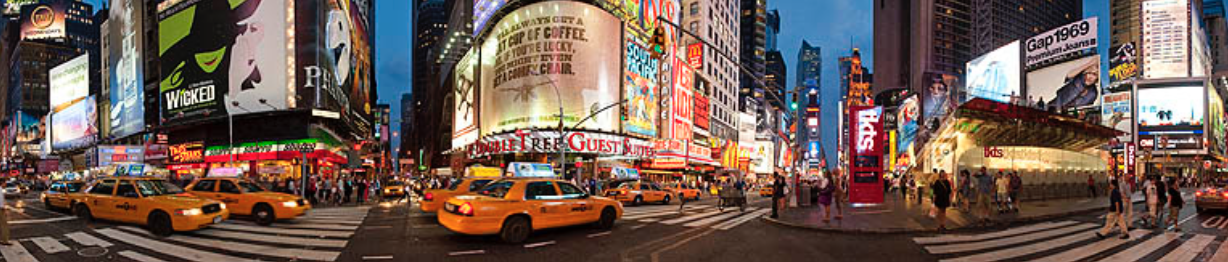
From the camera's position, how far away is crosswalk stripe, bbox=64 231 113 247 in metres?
11.1

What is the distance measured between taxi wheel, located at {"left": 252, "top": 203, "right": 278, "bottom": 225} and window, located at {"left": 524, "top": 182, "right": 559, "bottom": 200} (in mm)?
7516

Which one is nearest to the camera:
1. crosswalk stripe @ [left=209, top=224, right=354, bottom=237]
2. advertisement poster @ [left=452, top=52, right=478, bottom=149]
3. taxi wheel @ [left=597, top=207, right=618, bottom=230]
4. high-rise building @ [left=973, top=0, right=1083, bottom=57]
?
crosswalk stripe @ [left=209, top=224, right=354, bottom=237]

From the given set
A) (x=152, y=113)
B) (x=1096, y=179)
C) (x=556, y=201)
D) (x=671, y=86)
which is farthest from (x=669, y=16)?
(x=152, y=113)

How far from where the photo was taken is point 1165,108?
72.9 metres

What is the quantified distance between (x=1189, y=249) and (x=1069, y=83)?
61340mm

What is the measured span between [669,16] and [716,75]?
97.8 ft

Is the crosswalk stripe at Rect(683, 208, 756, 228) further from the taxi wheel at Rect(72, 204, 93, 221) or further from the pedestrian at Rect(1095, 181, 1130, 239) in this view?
the taxi wheel at Rect(72, 204, 93, 221)

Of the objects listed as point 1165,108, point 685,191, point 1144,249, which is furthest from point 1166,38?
point 1144,249

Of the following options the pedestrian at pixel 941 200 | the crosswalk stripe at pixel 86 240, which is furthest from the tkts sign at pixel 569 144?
the pedestrian at pixel 941 200

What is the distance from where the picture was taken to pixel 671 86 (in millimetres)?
61188

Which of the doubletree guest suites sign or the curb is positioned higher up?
the doubletree guest suites sign

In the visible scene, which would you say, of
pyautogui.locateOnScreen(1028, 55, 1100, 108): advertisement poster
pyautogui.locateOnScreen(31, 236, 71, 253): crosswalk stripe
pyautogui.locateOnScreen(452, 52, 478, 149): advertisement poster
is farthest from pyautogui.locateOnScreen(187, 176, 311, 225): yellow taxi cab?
pyautogui.locateOnScreen(1028, 55, 1100, 108): advertisement poster

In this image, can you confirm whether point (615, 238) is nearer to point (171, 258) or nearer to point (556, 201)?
point (556, 201)

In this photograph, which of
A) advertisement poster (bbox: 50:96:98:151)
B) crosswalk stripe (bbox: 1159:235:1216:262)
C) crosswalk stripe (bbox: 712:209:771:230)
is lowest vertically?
crosswalk stripe (bbox: 712:209:771:230)
